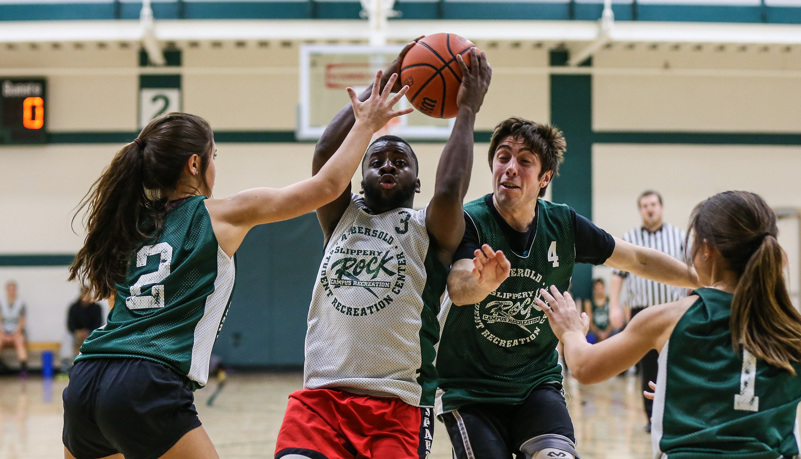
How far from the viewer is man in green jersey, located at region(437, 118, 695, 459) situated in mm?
2906

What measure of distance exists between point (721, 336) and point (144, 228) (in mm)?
1853

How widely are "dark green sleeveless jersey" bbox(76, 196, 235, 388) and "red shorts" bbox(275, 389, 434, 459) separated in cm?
40

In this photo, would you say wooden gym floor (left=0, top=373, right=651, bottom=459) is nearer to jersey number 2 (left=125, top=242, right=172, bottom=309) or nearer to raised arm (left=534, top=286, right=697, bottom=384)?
jersey number 2 (left=125, top=242, right=172, bottom=309)

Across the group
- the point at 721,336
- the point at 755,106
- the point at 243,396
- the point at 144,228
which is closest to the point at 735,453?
the point at 721,336

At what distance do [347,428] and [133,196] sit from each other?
1.11 metres

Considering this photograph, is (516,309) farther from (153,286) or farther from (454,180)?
(153,286)

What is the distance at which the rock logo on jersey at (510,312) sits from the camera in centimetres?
302

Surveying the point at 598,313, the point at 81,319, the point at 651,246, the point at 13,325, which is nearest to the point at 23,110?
the point at 13,325

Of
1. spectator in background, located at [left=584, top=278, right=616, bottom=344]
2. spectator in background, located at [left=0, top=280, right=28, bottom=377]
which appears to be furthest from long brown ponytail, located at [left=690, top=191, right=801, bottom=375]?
spectator in background, located at [left=0, top=280, right=28, bottom=377]

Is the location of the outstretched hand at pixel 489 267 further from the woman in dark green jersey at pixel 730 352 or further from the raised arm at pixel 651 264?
the raised arm at pixel 651 264

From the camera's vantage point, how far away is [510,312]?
3023mm

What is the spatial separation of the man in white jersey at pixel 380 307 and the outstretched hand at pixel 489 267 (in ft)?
0.88

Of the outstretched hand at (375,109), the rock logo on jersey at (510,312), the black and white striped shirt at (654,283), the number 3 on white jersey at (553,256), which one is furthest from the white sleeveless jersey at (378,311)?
the black and white striped shirt at (654,283)

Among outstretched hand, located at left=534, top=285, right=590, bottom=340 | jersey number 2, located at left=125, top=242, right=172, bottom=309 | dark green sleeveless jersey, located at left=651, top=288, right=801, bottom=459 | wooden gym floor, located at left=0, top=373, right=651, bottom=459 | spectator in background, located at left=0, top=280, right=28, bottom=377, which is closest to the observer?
dark green sleeveless jersey, located at left=651, top=288, right=801, bottom=459
